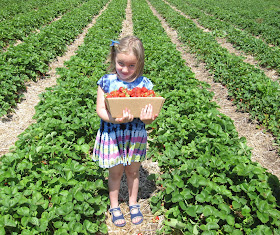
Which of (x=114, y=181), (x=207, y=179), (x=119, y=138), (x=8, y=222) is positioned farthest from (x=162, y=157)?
(x=8, y=222)

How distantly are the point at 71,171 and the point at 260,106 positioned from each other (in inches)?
171

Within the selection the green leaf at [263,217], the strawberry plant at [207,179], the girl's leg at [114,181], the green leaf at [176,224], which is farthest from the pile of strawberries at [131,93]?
the green leaf at [263,217]

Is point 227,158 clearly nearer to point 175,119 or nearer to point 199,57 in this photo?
point 175,119

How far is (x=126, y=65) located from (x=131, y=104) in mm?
391

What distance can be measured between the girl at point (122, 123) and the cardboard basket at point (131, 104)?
4 centimetres

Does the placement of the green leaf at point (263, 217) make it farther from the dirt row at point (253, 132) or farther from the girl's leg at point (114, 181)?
the dirt row at point (253, 132)

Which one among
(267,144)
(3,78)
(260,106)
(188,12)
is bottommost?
(267,144)

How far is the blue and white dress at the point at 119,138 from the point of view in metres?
2.11

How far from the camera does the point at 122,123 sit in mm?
2180

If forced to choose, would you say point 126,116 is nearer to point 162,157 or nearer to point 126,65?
point 126,65

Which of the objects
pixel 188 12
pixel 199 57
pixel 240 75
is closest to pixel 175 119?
pixel 240 75

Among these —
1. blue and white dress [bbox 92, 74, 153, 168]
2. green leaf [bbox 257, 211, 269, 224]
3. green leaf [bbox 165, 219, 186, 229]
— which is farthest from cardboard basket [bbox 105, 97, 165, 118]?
green leaf [bbox 257, 211, 269, 224]

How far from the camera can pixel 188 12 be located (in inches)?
757

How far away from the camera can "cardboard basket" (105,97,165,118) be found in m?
1.74
